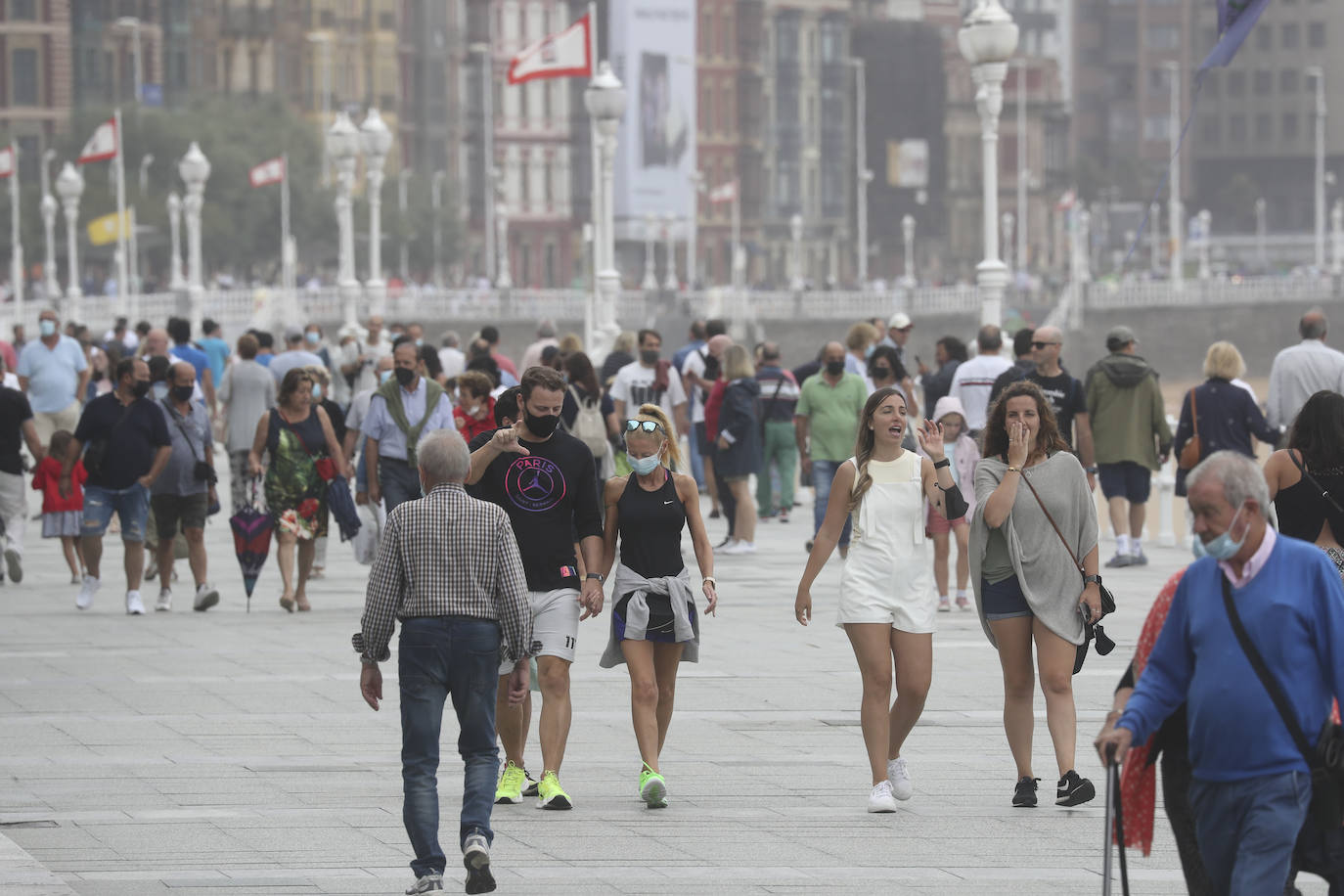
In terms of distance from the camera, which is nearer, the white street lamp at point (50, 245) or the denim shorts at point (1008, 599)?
the denim shorts at point (1008, 599)

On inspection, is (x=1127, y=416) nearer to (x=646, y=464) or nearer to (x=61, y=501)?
(x=61, y=501)

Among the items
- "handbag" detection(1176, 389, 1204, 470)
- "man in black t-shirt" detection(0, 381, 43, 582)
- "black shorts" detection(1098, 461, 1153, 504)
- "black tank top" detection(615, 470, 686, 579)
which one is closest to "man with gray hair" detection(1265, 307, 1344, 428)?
"handbag" detection(1176, 389, 1204, 470)

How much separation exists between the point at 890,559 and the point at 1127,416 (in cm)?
860

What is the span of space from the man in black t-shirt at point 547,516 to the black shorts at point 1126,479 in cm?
904

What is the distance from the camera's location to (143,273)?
9012 cm

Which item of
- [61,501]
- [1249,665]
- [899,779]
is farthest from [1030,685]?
[61,501]

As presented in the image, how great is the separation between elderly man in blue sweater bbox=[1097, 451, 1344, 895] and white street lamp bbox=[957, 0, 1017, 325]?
51.9 feet

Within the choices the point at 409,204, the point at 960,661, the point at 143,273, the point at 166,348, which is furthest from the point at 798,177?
the point at 960,661

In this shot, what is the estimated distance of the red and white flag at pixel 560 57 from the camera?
3422cm

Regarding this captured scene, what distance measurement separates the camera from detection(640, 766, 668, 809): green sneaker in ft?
29.4

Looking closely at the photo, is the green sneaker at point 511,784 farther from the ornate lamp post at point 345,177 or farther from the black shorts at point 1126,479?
the ornate lamp post at point 345,177

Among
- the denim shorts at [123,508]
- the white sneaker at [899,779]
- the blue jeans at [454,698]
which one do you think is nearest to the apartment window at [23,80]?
the denim shorts at [123,508]

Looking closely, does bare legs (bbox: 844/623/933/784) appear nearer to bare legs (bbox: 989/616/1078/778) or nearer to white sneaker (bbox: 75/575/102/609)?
bare legs (bbox: 989/616/1078/778)

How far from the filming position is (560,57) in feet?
113
